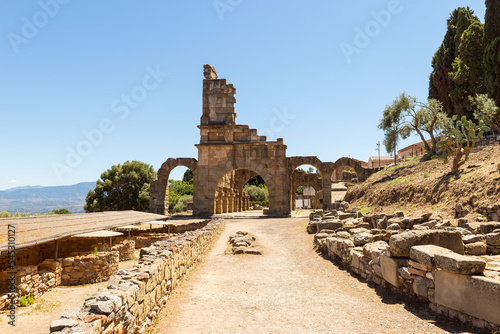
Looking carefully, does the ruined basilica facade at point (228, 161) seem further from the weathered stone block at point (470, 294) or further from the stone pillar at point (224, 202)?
the weathered stone block at point (470, 294)

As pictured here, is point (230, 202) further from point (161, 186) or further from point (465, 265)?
point (465, 265)

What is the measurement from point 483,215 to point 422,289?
25.6 feet

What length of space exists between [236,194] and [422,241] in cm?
2954

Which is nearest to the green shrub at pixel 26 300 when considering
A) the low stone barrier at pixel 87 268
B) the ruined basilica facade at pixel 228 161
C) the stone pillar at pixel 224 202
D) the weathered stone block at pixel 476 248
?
the low stone barrier at pixel 87 268

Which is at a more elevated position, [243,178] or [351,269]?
[243,178]

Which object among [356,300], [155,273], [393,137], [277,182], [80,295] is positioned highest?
[393,137]

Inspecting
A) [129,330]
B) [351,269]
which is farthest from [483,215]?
[129,330]

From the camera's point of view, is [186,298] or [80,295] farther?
[80,295]

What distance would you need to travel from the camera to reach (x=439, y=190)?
1566 centimetres

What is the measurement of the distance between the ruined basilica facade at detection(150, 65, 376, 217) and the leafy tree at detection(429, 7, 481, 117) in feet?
58.9

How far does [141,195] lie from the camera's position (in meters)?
40.5

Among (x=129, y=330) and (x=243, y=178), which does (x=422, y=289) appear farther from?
(x=243, y=178)

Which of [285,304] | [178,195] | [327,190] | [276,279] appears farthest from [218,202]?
[285,304]

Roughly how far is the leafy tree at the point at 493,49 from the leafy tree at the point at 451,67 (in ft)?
36.8
